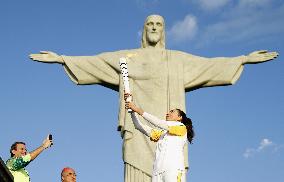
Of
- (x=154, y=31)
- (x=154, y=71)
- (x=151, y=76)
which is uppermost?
(x=154, y=31)

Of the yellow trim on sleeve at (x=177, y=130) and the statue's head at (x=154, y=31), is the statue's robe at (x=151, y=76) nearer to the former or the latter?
the statue's head at (x=154, y=31)

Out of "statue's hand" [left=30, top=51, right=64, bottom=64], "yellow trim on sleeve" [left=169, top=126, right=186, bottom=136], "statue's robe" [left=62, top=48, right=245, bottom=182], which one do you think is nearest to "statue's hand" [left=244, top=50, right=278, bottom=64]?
"statue's robe" [left=62, top=48, right=245, bottom=182]

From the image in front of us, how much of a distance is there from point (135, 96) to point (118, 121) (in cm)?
56

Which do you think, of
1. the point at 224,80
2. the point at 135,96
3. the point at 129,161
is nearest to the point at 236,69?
the point at 224,80

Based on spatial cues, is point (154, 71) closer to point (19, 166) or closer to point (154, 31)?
point (154, 31)

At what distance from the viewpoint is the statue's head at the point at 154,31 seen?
11930 millimetres

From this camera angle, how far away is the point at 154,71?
1168cm

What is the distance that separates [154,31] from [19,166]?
463cm

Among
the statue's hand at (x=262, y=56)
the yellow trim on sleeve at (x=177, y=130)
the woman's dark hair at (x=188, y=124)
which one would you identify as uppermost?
the statue's hand at (x=262, y=56)

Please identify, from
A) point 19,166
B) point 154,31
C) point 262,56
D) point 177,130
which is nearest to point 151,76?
point 154,31

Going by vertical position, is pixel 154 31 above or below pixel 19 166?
above

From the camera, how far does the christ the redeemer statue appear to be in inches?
450

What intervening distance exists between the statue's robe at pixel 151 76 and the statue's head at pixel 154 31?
147mm

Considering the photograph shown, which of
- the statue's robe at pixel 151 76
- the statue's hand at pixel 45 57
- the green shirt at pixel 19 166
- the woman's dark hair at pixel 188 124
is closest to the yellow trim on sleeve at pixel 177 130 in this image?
the woman's dark hair at pixel 188 124
